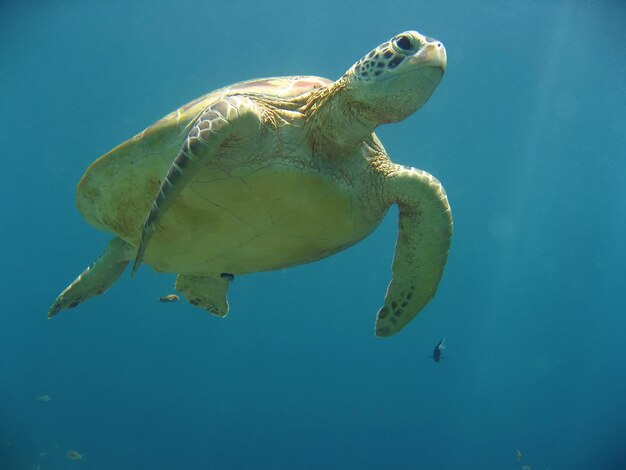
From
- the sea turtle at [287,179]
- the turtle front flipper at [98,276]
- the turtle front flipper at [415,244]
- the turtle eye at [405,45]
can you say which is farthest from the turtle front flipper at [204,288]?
the turtle eye at [405,45]

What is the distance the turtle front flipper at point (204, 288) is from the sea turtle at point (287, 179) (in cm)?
82

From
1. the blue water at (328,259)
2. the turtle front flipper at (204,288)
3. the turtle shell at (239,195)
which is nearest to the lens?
the turtle shell at (239,195)

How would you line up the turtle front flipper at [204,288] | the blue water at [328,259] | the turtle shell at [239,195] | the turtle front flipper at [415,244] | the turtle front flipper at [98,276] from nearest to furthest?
the turtle shell at [239,195]
the turtle front flipper at [415,244]
the turtle front flipper at [98,276]
the turtle front flipper at [204,288]
the blue water at [328,259]

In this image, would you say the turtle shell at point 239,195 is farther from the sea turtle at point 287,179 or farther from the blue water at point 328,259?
the blue water at point 328,259

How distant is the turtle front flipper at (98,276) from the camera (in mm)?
4207

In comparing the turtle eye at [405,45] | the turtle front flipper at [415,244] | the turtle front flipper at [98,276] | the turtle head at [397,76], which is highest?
the turtle eye at [405,45]

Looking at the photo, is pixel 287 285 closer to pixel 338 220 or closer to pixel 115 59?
pixel 115 59

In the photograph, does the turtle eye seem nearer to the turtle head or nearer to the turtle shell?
the turtle head

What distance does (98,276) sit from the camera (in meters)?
4.31

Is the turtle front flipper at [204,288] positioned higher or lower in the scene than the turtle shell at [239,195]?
lower

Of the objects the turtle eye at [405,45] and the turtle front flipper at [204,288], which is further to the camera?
the turtle front flipper at [204,288]

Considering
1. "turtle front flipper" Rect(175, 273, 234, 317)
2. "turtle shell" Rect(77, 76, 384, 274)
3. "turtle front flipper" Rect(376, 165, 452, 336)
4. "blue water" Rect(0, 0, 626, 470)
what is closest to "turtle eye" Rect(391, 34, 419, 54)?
"turtle shell" Rect(77, 76, 384, 274)

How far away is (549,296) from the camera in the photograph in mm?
30547

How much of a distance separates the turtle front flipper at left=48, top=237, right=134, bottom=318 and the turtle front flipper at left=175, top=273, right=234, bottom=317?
656mm
